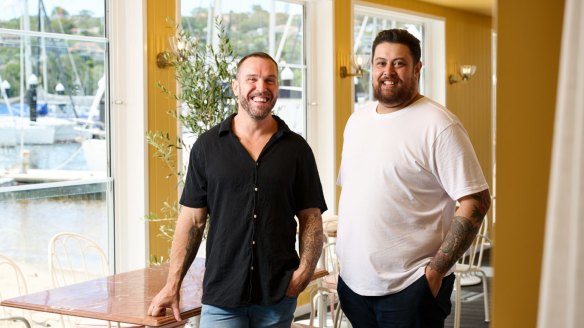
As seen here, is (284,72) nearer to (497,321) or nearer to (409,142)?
(409,142)

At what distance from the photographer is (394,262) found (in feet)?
8.32

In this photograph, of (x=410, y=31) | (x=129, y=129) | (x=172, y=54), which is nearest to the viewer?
(x=172, y=54)

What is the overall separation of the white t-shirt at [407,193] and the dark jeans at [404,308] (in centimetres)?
3

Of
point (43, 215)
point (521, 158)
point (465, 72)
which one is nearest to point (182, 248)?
point (521, 158)

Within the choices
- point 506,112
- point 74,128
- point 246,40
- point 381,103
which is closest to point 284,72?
point 246,40

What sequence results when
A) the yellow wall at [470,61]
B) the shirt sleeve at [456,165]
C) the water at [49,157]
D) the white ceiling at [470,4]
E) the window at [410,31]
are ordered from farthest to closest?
the yellow wall at [470,61] < the white ceiling at [470,4] < the window at [410,31] < the water at [49,157] < the shirt sleeve at [456,165]

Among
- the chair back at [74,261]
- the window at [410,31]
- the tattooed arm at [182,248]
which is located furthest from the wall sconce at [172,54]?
the window at [410,31]

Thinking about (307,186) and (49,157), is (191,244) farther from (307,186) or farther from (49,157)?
(49,157)

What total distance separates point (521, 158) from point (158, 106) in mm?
4158

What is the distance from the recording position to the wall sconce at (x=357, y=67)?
7262 millimetres

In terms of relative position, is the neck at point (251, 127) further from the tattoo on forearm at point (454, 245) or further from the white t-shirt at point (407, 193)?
the tattoo on forearm at point (454, 245)

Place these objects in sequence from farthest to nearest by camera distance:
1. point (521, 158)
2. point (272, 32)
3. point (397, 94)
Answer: point (272, 32)
point (397, 94)
point (521, 158)

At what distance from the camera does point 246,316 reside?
2.63 meters

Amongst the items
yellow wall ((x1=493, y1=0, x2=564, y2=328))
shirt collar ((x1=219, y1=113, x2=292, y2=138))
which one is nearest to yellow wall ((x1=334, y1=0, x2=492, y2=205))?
shirt collar ((x1=219, y1=113, x2=292, y2=138))
